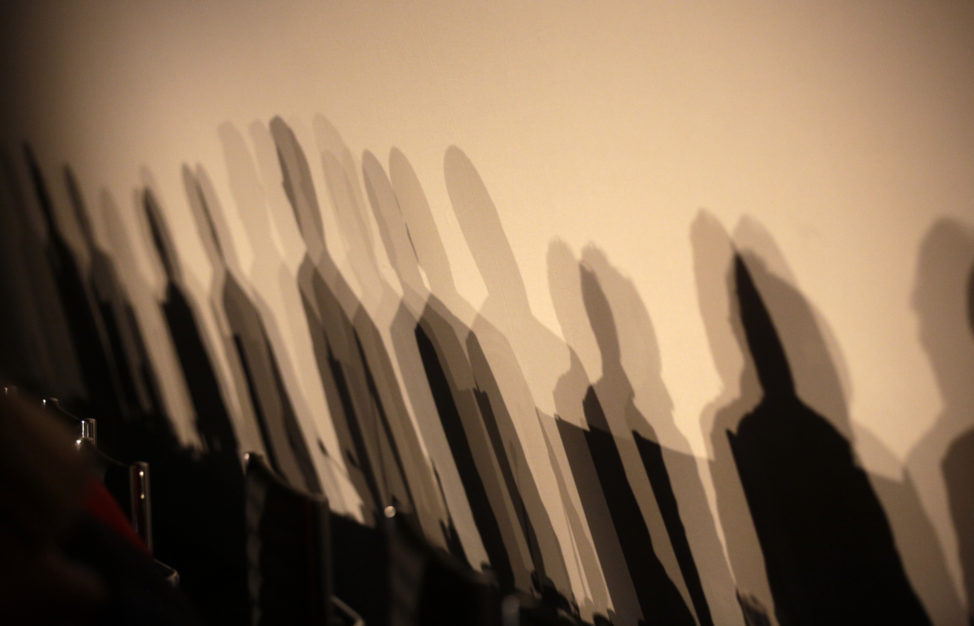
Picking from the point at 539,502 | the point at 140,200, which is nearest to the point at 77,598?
the point at 539,502

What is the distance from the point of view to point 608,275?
6.70 feet

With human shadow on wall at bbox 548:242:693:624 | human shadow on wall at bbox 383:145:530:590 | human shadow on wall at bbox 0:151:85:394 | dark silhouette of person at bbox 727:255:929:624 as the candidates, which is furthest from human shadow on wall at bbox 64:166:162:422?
dark silhouette of person at bbox 727:255:929:624

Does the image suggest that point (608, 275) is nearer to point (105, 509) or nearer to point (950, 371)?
point (950, 371)

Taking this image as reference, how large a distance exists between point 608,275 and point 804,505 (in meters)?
0.69

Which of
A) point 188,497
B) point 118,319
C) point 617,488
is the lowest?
point 188,497

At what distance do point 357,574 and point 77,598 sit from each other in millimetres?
2174

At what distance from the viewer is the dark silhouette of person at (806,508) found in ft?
5.41

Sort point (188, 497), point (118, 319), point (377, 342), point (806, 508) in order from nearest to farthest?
point (806, 508), point (377, 342), point (188, 497), point (118, 319)

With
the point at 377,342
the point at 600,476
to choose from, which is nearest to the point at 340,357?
the point at 377,342

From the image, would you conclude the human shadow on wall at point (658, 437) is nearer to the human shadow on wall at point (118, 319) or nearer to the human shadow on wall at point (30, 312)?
the human shadow on wall at point (118, 319)

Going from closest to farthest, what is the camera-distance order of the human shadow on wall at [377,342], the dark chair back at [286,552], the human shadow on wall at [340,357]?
the dark chair back at [286,552]
the human shadow on wall at [377,342]
the human shadow on wall at [340,357]

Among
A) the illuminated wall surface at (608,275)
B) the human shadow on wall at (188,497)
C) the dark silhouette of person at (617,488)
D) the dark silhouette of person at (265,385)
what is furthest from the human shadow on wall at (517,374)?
the human shadow on wall at (188,497)

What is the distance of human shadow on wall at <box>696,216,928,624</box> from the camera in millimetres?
1650

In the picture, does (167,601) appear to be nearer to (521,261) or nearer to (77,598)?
(77,598)
